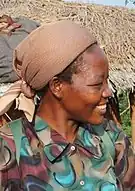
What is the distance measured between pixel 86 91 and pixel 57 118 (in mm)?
166

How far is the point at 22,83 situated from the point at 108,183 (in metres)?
0.46

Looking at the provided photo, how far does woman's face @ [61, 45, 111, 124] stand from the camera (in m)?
1.83

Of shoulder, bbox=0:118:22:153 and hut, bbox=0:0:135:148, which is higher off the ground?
shoulder, bbox=0:118:22:153

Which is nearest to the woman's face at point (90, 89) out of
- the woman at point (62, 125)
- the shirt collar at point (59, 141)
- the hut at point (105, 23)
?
the woman at point (62, 125)

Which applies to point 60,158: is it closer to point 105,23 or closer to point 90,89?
point 90,89

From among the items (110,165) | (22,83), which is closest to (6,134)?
(22,83)

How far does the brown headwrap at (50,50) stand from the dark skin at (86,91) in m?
0.04

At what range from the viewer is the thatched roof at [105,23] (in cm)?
753

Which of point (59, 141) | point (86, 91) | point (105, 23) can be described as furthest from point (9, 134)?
point (105, 23)

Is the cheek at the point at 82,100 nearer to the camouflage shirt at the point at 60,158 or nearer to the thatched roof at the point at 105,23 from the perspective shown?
the camouflage shirt at the point at 60,158

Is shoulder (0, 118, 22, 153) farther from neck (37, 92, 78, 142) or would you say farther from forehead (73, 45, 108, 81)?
forehead (73, 45, 108, 81)

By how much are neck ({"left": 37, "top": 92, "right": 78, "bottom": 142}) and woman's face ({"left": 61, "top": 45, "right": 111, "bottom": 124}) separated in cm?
7

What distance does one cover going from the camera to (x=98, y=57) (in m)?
1.83

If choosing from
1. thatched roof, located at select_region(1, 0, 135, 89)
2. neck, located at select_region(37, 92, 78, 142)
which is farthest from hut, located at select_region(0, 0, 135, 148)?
neck, located at select_region(37, 92, 78, 142)
